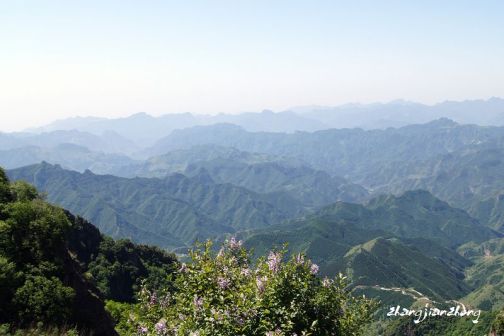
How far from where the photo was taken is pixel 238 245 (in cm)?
2638

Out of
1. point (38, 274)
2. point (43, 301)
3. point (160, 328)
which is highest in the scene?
point (160, 328)

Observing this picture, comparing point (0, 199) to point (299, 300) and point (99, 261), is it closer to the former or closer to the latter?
Result: point (299, 300)

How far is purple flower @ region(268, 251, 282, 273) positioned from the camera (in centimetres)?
2264

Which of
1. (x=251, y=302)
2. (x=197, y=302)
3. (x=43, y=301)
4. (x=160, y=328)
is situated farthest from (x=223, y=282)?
(x=43, y=301)

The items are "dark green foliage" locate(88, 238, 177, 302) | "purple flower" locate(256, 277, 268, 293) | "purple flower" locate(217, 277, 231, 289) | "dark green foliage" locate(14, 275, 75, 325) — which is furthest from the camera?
"dark green foliage" locate(88, 238, 177, 302)

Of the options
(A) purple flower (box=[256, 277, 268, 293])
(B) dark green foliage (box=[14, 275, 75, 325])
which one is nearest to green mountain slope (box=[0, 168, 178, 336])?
(B) dark green foliage (box=[14, 275, 75, 325])

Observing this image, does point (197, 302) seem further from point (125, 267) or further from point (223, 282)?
point (125, 267)

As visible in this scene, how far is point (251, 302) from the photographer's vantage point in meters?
19.5

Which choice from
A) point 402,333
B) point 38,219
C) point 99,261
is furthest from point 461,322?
point 38,219

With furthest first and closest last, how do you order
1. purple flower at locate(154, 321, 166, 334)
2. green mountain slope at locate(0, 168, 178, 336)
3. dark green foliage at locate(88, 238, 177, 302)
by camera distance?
dark green foliage at locate(88, 238, 177, 302)
green mountain slope at locate(0, 168, 178, 336)
purple flower at locate(154, 321, 166, 334)

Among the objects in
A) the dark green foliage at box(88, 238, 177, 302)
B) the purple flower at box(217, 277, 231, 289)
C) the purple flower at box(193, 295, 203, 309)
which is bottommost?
the dark green foliage at box(88, 238, 177, 302)

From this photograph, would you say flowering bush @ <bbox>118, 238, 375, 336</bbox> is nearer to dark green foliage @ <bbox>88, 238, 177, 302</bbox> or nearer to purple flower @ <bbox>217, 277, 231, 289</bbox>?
purple flower @ <bbox>217, 277, 231, 289</bbox>

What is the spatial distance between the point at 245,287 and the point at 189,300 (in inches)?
137

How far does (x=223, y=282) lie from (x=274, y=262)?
278cm
